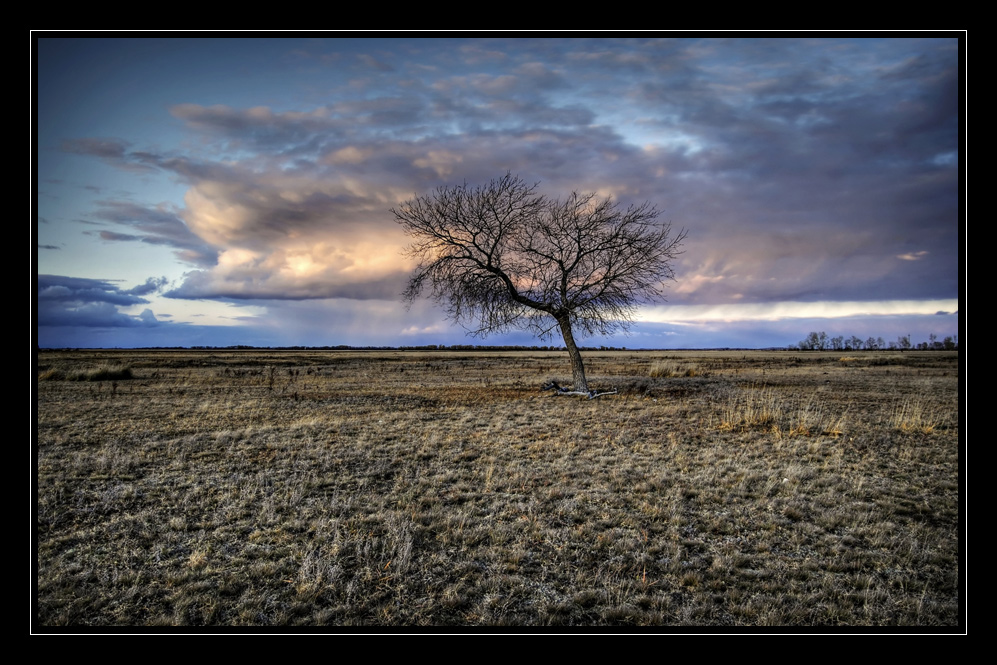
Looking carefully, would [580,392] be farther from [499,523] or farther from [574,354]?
[499,523]

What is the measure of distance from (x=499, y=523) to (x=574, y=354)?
45.6ft

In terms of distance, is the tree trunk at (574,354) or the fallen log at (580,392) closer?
the fallen log at (580,392)

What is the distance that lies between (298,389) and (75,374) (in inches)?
573

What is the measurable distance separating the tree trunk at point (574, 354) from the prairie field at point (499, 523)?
6.30 meters

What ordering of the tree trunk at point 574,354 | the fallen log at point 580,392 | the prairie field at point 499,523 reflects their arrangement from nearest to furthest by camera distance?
the prairie field at point 499,523
the fallen log at point 580,392
the tree trunk at point 574,354

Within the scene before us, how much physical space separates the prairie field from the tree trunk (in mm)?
6296

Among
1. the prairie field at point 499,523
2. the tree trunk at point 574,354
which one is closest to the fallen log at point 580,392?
the tree trunk at point 574,354

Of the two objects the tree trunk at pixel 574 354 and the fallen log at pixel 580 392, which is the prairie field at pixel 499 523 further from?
the tree trunk at pixel 574 354

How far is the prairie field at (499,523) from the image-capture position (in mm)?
3680

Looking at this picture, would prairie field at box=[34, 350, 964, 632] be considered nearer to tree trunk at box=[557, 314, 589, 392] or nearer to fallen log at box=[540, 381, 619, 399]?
fallen log at box=[540, 381, 619, 399]

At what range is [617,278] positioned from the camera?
61.2ft

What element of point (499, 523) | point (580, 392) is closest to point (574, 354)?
point (580, 392)

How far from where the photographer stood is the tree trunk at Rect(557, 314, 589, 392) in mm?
18719
